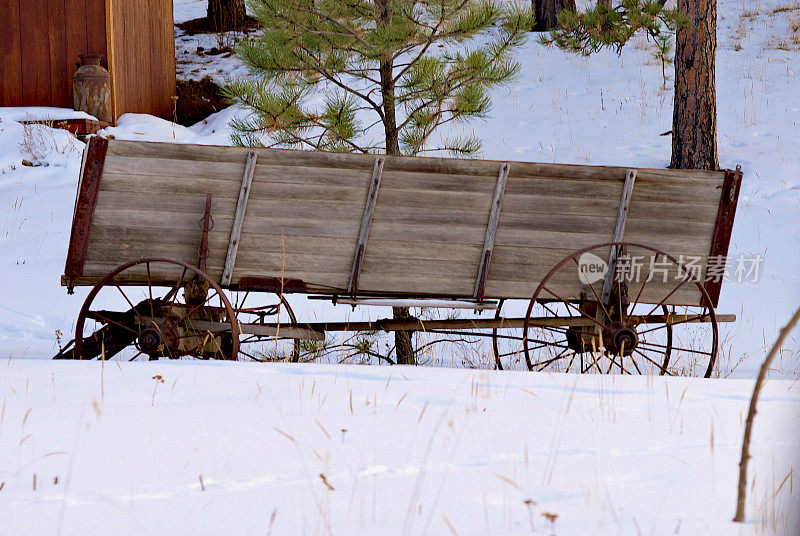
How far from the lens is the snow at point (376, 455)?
208 cm

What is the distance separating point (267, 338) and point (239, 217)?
5.95 ft

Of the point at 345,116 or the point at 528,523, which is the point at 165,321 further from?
the point at 528,523

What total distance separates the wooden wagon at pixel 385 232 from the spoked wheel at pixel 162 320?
0.05ft

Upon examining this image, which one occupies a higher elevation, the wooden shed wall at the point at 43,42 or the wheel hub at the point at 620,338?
the wooden shed wall at the point at 43,42

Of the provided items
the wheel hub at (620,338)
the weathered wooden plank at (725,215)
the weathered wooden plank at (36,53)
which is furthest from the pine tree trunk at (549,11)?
the wheel hub at (620,338)

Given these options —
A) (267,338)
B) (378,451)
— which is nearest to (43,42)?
(267,338)

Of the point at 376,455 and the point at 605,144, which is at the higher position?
→ the point at 605,144

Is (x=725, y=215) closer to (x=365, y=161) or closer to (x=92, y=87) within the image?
(x=365, y=161)

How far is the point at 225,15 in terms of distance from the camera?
59.1 feet

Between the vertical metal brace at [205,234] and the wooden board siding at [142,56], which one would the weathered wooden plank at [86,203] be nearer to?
the vertical metal brace at [205,234]

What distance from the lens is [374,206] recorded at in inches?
189

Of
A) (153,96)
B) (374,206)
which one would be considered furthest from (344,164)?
(153,96)

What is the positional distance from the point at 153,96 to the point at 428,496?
41.0 ft

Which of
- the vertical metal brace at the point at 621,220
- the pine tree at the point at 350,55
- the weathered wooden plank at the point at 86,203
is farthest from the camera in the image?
the pine tree at the point at 350,55
